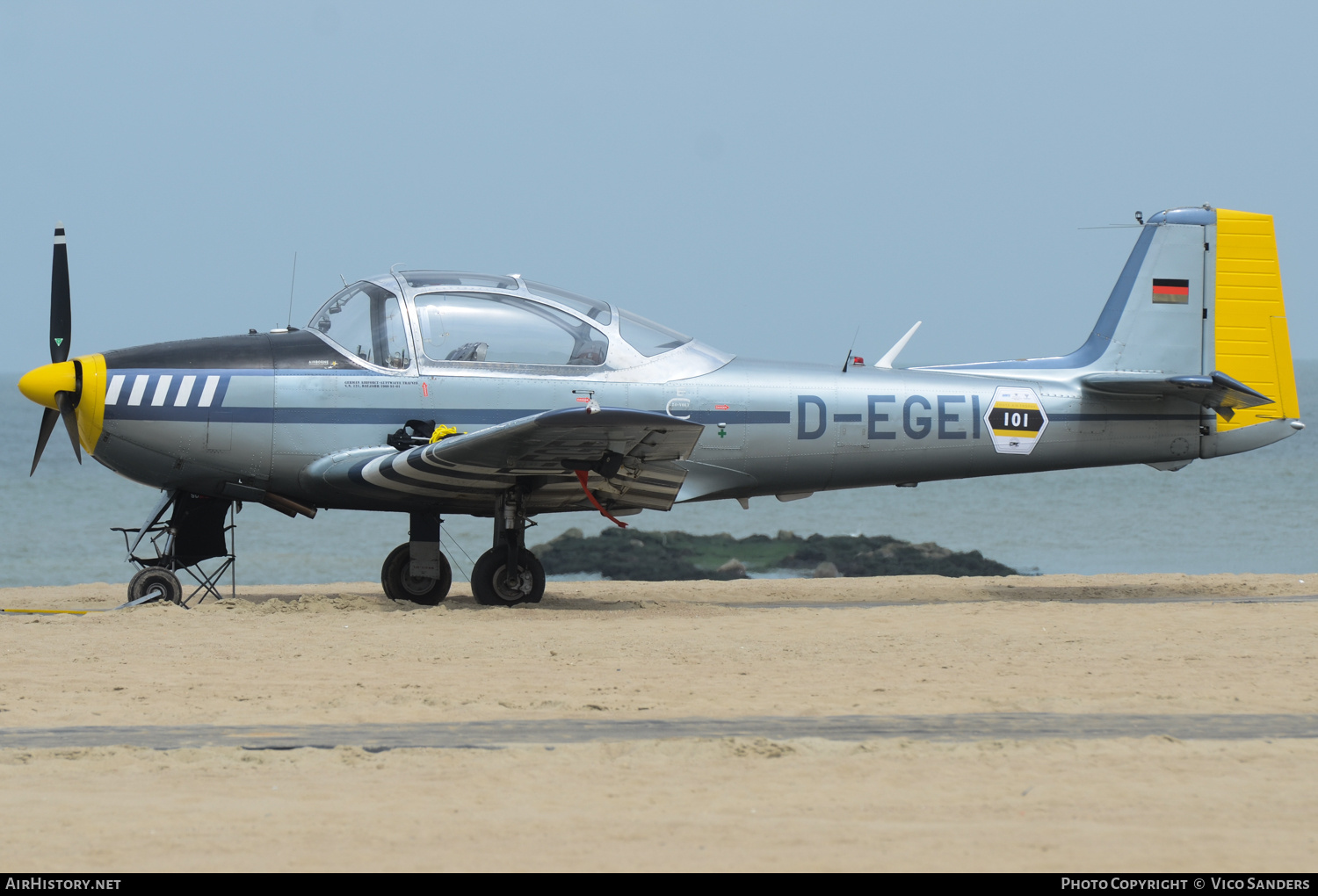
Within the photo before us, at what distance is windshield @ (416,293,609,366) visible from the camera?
33.1 feet

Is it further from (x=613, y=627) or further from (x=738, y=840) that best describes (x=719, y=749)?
(x=613, y=627)

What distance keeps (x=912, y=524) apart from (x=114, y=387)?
29.8 metres

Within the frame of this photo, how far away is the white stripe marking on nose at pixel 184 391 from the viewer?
967 cm

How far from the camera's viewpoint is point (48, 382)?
949 centimetres

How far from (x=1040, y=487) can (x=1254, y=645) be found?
132ft

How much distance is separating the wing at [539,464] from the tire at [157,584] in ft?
4.14

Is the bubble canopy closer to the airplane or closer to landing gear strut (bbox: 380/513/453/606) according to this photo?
the airplane

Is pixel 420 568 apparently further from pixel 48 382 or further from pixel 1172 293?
pixel 1172 293

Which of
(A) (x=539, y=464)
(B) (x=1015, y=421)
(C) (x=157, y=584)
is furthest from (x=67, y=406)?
(B) (x=1015, y=421)

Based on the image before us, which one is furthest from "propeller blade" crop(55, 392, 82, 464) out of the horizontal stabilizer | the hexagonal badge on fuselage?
the horizontal stabilizer

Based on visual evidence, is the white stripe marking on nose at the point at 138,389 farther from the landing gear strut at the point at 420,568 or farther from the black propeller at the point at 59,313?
the landing gear strut at the point at 420,568

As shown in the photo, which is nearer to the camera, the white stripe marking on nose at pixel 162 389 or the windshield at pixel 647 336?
the white stripe marking on nose at pixel 162 389

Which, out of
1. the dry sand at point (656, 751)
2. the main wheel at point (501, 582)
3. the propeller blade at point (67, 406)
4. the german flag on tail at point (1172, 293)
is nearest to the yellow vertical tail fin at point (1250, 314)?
the german flag on tail at point (1172, 293)

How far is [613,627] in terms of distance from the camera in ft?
29.3
